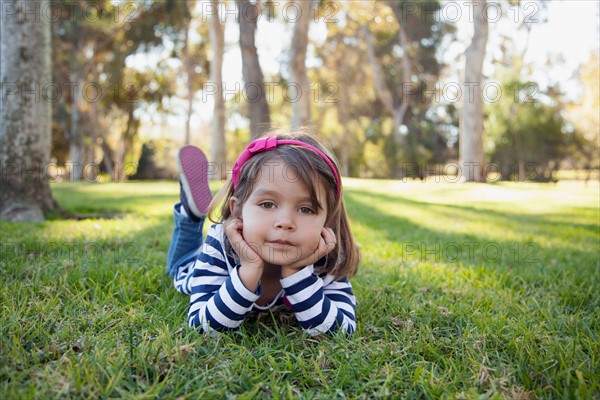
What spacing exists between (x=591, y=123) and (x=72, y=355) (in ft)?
79.5

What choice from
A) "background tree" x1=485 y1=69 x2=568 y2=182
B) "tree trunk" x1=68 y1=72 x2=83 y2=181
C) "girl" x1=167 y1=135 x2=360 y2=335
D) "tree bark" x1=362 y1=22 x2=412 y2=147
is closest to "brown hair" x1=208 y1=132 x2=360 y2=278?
"girl" x1=167 y1=135 x2=360 y2=335

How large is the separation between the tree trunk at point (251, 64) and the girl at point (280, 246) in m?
8.64

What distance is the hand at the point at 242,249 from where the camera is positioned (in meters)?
1.75

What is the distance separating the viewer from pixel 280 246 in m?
1.75

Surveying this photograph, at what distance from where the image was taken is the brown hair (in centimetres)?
185

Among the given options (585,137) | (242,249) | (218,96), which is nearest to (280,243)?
(242,249)

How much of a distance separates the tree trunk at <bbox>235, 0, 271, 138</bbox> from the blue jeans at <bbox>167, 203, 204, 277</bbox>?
7.84m

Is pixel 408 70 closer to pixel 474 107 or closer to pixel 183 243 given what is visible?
pixel 474 107

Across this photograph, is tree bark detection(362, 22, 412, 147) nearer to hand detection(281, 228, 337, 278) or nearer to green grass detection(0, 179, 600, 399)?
green grass detection(0, 179, 600, 399)

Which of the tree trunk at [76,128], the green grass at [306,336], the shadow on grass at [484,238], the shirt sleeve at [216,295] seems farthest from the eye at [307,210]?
the tree trunk at [76,128]

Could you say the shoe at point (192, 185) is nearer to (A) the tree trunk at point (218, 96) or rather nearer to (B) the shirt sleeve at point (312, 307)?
(B) the shirt sleeve at point (312, 307)

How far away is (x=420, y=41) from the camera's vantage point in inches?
1100

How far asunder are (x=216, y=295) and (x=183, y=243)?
1039 mm

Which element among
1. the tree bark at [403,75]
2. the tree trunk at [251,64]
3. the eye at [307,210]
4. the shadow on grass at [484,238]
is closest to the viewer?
the eye at [307,210]
